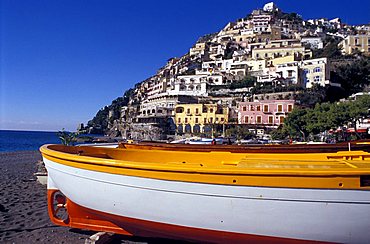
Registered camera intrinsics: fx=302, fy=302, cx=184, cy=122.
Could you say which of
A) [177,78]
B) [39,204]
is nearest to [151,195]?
[39,204]

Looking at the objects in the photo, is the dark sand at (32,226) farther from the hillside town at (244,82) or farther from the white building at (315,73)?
the white building at (315,73)

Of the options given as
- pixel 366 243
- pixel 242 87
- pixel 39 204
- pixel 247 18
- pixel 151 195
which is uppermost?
pixel 247 18

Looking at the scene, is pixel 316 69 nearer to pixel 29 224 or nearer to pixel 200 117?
pixel 200 117

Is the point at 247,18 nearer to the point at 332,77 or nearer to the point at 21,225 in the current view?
the point at 332,77

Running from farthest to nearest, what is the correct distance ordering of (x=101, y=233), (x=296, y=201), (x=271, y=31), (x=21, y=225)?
(x=271, y=31)
(x=21, y=225)
(x=101, y=233)
(x=296, y=201)

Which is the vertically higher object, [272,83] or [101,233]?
[272,83]

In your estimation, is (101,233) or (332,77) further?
(332,77)

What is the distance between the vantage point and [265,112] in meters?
49.4

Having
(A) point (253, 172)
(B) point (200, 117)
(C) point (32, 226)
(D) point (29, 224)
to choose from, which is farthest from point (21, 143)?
(A) point (253, 172)

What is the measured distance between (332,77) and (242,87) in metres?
18.2

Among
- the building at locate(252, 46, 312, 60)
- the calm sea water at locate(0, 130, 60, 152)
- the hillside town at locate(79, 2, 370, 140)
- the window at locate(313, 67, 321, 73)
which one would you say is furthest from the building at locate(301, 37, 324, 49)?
the calm sea water at locate(0, 130, 60, 152)

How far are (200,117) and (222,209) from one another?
52.3 m

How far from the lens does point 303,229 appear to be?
11.1 feet

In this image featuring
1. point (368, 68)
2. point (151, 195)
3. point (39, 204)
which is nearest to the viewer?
point (151, 195)
